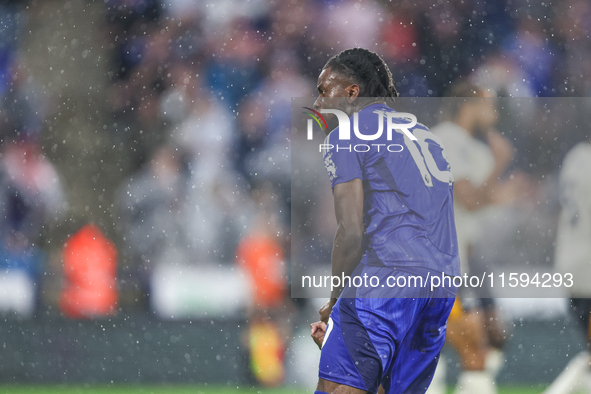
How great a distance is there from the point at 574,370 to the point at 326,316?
76.6 inches

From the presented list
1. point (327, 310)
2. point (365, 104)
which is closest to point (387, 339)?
point (327, 310)

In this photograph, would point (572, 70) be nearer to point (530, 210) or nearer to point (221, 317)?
point (530, 210)

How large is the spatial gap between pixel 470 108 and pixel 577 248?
1339 millimetres

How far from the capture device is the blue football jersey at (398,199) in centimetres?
172

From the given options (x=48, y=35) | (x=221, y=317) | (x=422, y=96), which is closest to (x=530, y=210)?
(x=422, y=96)

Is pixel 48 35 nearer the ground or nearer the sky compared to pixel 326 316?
nearer the sky

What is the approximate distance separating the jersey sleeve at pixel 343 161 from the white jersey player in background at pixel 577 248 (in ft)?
5.26

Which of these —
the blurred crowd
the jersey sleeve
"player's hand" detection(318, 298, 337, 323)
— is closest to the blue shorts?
"player's hand" detection(318, 298, 337, 323)

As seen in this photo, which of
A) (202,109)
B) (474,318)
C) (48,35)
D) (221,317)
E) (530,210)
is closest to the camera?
→ (474,318)

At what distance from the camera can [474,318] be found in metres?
A: 3.38

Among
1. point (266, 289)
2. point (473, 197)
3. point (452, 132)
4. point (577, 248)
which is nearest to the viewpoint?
point (577, 248)

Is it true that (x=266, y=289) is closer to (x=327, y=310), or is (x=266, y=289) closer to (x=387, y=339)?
(x=327, y=310)

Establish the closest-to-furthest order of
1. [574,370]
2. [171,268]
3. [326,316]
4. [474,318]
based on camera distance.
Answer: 1. [326,316]
2. [574,370]
3. [474,318]
4. [171,268]

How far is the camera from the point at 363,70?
1.90 metres
